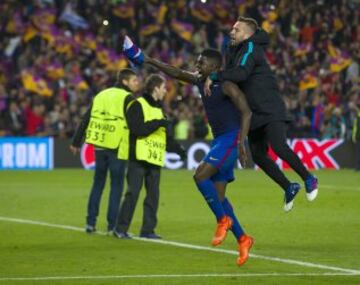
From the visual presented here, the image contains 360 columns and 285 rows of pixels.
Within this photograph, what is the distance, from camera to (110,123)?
15.3m

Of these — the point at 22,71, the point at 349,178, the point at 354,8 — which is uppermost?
the point at 354,8

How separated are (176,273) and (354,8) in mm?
25512

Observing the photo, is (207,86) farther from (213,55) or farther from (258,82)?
(258,82)

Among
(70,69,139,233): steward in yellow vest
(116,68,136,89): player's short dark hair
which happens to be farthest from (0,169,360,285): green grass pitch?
(116,68,136,89): player's short dark hair

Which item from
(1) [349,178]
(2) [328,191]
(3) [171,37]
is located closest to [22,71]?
(3) [171,37]

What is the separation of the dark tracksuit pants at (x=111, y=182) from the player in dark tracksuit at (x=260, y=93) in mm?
2847

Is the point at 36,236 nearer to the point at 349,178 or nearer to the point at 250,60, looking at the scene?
the point at 250,60

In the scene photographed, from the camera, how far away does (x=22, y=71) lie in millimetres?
32594

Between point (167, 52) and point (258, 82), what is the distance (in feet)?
72.5

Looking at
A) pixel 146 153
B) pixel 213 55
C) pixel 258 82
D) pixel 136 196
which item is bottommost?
pixel 136 196

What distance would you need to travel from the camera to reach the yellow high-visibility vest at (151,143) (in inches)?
580

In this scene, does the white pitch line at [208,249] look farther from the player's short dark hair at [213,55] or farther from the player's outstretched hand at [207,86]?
the player's short dark hair at [213,55]

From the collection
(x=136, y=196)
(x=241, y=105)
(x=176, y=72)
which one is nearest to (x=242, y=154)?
(x=241, y=105)

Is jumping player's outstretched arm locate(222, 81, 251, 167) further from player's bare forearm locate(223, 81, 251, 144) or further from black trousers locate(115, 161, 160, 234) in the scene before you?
black trousers locate(115, 161, 160, 234)
